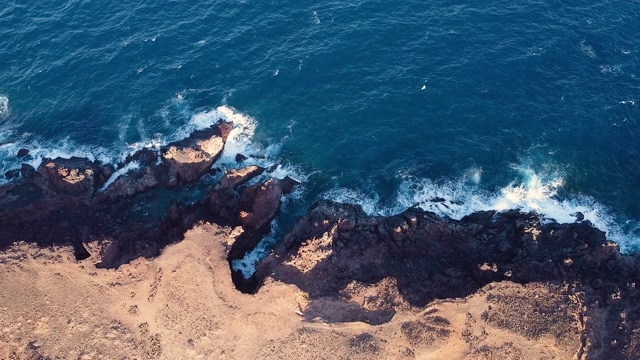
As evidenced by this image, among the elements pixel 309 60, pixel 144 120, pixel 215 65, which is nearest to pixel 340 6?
pixel 309 60

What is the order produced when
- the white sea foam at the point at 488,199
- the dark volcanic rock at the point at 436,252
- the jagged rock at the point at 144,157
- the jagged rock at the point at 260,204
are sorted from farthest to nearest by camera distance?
the jagged rock at the point at 144,157 → the white sea foam at the point at 488,199 → the jagged rock at the point at 260,204 → the dark volcanic rock at the point at 436,252

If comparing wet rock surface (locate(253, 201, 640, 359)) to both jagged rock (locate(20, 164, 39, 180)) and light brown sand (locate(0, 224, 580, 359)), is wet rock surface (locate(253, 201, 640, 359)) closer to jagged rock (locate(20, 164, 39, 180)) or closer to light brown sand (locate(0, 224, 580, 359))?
light brown sand (locate(0, 224, 580, 359))

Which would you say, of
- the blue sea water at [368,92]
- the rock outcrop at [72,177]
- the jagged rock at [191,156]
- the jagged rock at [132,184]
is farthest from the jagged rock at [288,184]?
the rock outcrop at [72,177]

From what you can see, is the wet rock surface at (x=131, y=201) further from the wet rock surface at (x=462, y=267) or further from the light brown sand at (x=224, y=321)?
the wet rock surface at (x=462, y=267)

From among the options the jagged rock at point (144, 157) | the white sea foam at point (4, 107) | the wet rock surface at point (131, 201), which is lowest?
the wet rock surface at point (131, 201)

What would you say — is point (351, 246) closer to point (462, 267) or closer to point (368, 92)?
point (462, 267)

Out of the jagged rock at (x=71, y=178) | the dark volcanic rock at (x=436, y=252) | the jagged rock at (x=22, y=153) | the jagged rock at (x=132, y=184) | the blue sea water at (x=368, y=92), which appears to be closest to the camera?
the dark volcanic rock at (x=436, y=252)

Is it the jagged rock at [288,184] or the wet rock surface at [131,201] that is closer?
the wet rock surface at [131,201]

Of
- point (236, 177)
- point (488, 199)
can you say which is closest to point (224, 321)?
point (236, 177)
